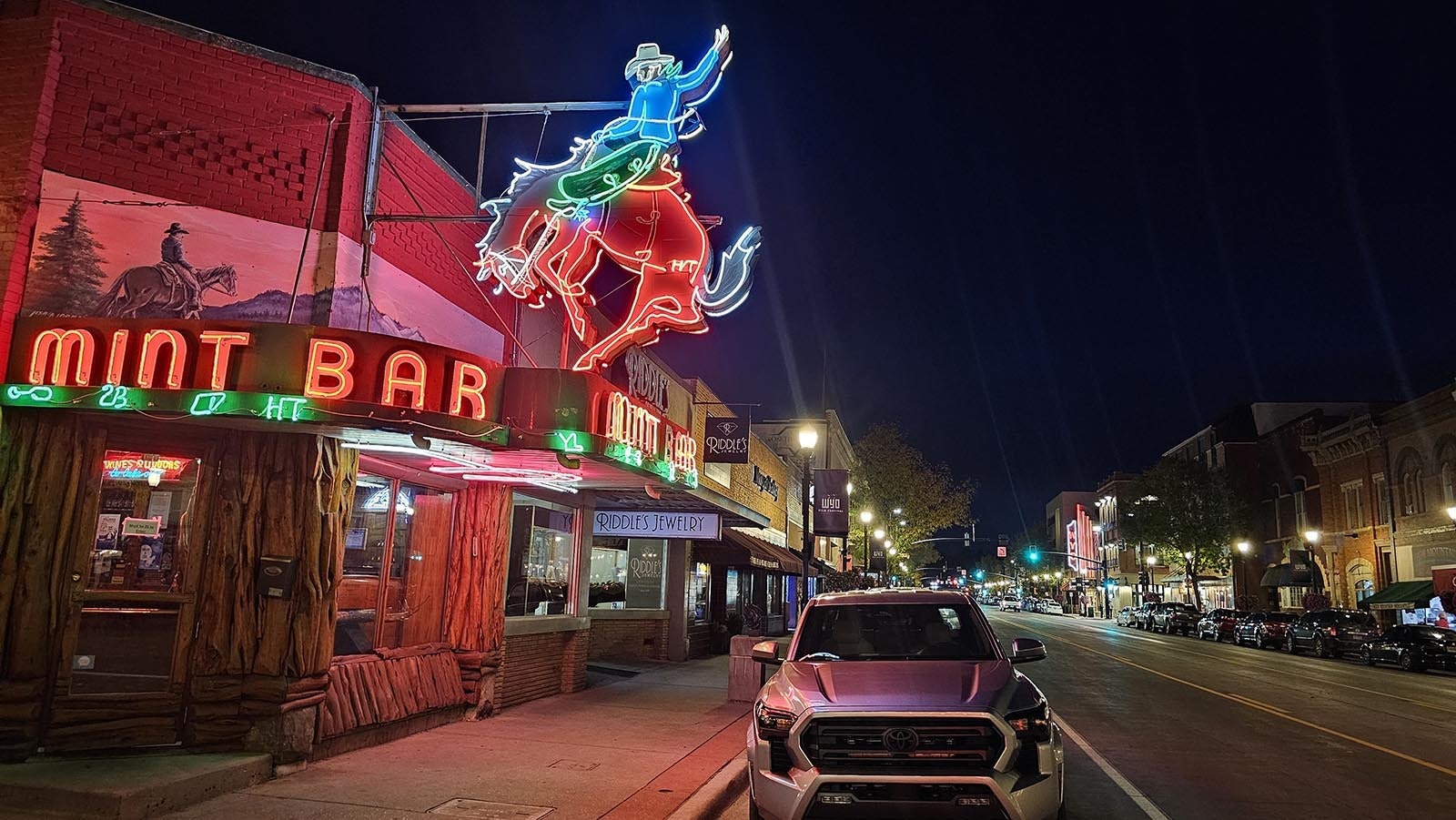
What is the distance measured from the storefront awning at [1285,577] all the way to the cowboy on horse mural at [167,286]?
162ft

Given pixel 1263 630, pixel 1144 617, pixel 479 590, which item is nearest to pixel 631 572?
pixel 479 590

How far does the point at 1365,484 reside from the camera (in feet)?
137

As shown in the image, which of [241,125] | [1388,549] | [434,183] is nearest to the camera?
[241,125]

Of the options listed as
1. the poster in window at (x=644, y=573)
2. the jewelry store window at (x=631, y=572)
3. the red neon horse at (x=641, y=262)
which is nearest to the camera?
the red neon horse at (x=641, y=262)

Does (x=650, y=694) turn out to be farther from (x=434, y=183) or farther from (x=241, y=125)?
(x=241, y=125)

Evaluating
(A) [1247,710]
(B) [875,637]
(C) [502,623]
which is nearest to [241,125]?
(C) [502,623]

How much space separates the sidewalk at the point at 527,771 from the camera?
728 cm

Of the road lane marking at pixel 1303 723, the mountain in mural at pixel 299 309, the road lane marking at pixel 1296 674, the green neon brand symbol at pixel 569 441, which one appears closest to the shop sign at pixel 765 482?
the road lane marking at pixel 1303 723

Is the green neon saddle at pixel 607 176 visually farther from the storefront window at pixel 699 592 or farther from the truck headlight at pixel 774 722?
the storefront window at pixel 699 592

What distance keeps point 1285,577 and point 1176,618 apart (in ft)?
18.2

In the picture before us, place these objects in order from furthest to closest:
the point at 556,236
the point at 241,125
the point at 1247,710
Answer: the point at 1247,710, the point at 556,236, the point at 241,125

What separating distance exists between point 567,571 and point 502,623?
3.05m

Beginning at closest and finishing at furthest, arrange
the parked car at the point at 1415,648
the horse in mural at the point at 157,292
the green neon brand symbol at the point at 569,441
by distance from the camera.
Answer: the horse in mural at the point at 157,292 → the green neon brand symbol at the point at 569,441 → the parked car at the point at 1415,648

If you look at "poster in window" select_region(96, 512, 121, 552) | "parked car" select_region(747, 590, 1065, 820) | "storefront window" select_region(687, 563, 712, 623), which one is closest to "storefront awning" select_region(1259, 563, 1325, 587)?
"storefront window" select_region(687, 563, 712, 623)
